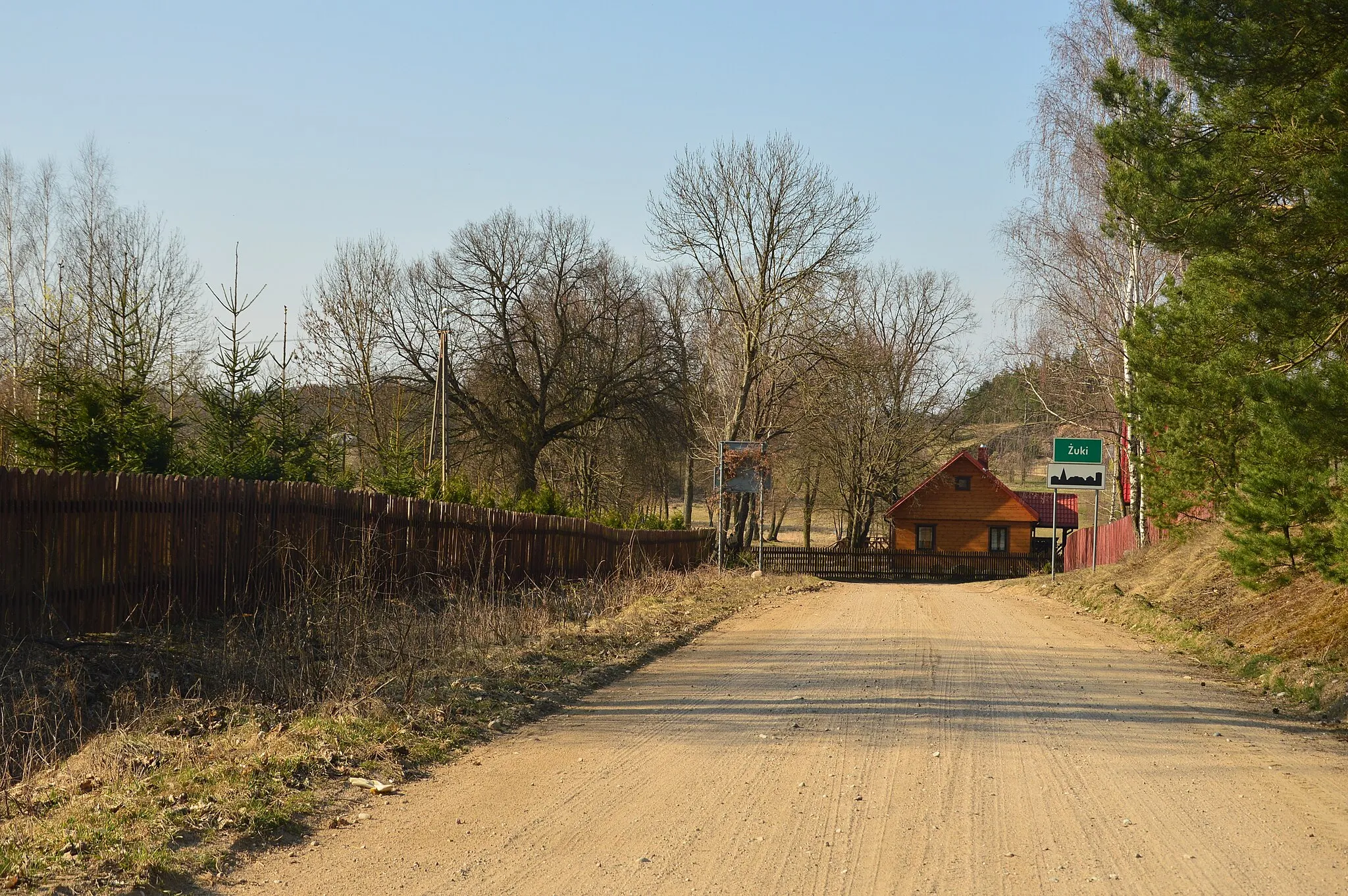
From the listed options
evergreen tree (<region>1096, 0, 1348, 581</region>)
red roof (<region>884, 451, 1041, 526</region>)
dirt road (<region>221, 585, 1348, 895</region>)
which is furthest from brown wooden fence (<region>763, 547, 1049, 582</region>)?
dirt road (<region>221, 585, 1348, 895</region>)

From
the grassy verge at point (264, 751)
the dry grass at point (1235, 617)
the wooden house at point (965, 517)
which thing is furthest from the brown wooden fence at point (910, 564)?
the grassy verge at point (264, 751)

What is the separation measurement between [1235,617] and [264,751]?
1255 centimetres

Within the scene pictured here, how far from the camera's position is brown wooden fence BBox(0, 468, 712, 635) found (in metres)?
10.5

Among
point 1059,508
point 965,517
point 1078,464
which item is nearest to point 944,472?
point 965,517

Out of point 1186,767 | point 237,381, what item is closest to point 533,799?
point 1186,767

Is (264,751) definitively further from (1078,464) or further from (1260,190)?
(1078,464)

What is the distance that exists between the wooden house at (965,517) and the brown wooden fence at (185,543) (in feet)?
139

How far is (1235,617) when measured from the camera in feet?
47.1

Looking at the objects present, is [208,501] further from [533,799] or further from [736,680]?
[533,799]

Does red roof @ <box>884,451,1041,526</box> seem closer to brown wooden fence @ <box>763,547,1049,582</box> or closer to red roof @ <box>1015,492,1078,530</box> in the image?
red roof @ <box>1015,492,1078,530</box>

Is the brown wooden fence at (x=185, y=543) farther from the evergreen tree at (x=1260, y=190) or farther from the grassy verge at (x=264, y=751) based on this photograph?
the evergreen tree at (x=1260, y=190)

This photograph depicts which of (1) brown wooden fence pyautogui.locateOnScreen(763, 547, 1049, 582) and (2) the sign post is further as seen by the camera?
(1) brown wooden fence pyautogui.locateOnScreen(763, 547, 1049, 582)

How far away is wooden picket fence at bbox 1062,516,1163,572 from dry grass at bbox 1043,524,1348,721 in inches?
114

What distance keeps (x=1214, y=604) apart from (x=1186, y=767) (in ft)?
33.3
